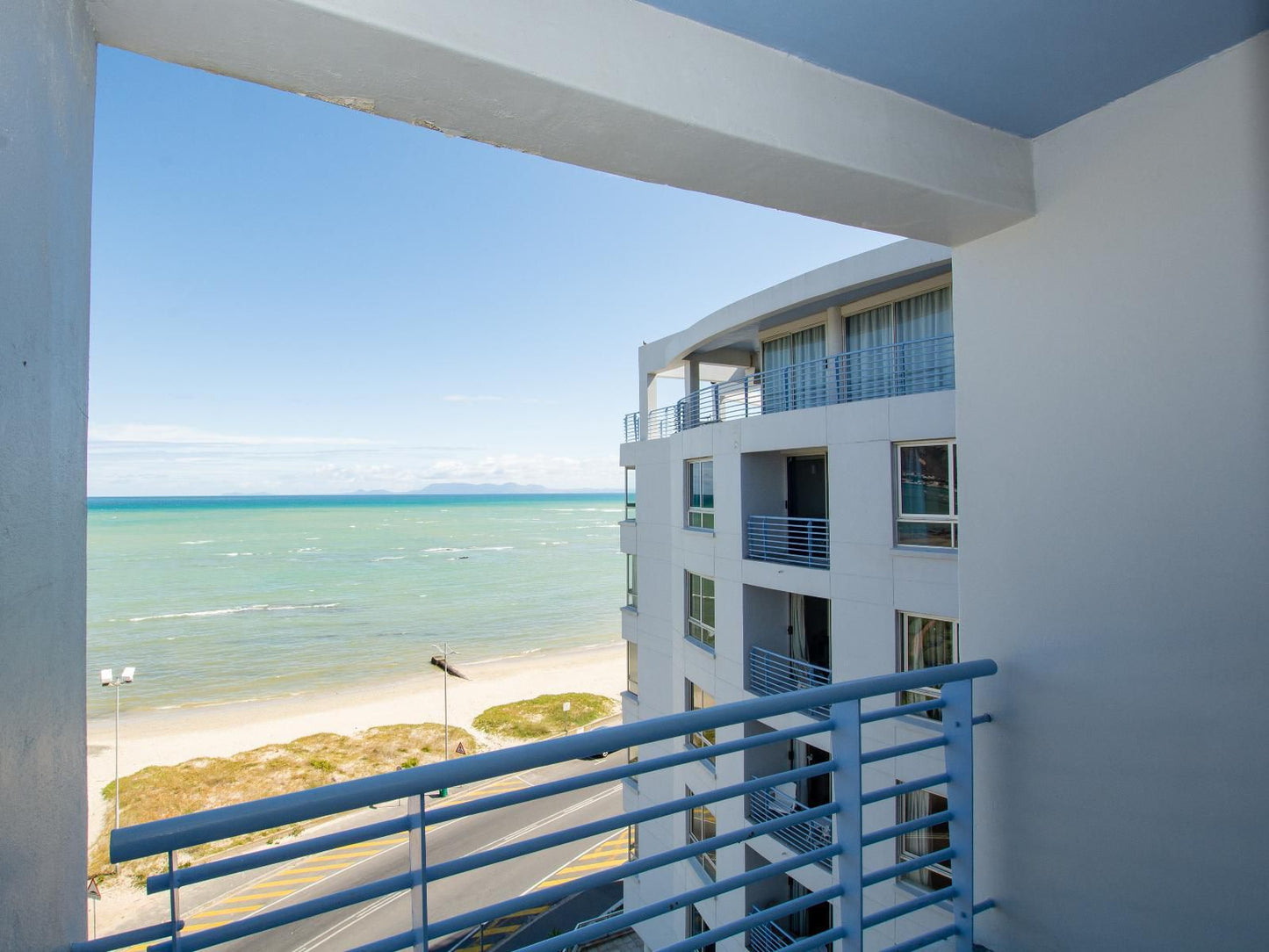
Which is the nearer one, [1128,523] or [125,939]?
[125,939]

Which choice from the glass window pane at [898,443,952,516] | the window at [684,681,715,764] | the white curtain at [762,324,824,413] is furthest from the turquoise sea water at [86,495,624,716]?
the glass window pane at [898,443,952,516]

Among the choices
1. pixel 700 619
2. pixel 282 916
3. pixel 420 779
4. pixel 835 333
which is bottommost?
pixel 700 619

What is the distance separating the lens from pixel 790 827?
723 centimetres

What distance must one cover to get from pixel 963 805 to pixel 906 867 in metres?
0.25

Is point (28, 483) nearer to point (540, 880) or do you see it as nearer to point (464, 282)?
point (540, 880)

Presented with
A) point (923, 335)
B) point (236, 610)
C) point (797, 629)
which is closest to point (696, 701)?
point (797, 629)

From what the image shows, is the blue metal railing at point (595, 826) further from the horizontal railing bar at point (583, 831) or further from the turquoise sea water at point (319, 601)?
the turquoise sea water at point (319, 601)

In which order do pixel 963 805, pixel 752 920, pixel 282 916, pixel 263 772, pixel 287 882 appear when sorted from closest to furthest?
1. pixel 282 916
2. pixel 752 920
3. pixel 963 805
4. pixel 287 882
5. pixel 263 772

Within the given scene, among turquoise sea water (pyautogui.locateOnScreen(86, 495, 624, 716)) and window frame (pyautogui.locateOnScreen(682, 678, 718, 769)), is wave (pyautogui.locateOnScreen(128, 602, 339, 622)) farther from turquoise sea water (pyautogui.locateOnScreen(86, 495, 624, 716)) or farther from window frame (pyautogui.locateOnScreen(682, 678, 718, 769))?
window frame (pyautogui.locateOnScreen(682, 678, 718, 769))

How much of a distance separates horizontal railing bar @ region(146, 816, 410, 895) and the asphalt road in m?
9.98

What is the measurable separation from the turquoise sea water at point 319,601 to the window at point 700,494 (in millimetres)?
18011

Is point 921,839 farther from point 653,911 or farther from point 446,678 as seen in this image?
point 446,678

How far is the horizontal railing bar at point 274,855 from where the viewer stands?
0.85m

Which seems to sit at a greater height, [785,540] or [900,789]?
[785,540]
